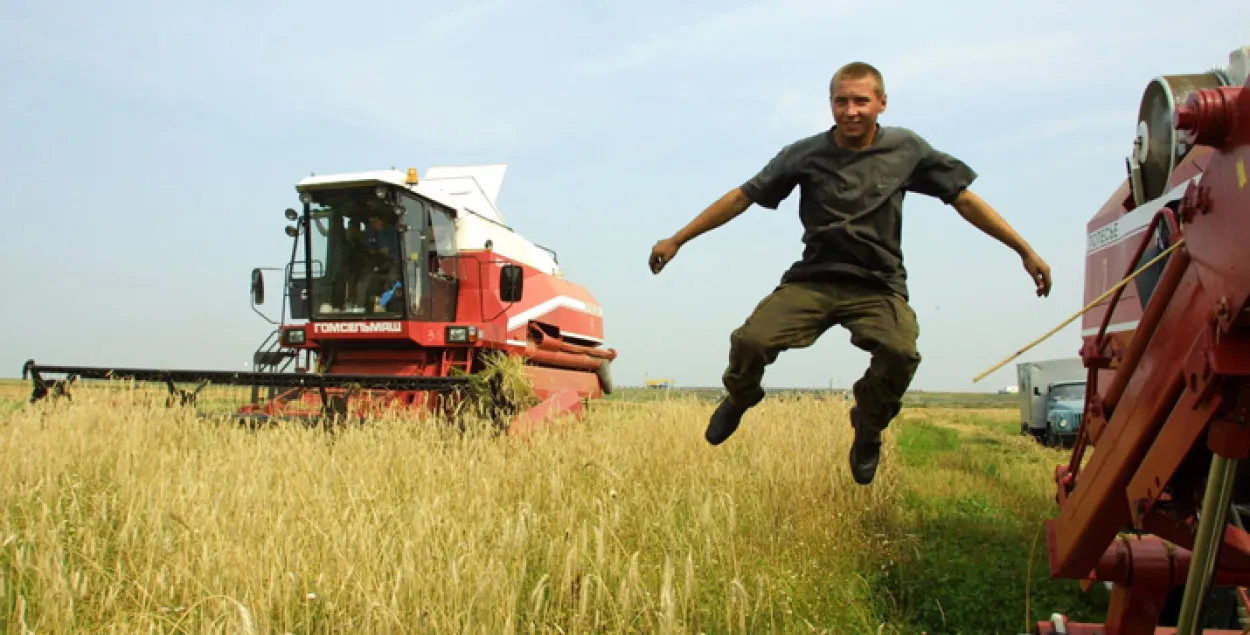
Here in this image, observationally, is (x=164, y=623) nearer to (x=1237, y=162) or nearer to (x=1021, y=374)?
(x=1237, y=162)

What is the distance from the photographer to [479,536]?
3.68 metres

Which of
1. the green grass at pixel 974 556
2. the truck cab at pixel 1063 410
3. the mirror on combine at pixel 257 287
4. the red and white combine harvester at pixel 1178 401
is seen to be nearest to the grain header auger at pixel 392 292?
the mirror on combine at pixel 257 287

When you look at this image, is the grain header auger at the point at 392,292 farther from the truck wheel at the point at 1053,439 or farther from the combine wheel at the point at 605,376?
the truck wheel at the point at 1053,439

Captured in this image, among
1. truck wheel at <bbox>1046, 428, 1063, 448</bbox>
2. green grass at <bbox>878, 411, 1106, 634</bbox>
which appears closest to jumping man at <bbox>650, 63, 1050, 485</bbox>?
green grass at <bbox>878, 411, 1106, 634</bbox>

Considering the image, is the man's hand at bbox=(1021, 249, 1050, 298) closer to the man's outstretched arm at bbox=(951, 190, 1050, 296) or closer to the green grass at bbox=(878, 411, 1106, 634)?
the man's outstretched arm at bbox=(951, 190, 1050, 296)

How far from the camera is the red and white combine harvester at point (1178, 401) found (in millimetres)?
1845

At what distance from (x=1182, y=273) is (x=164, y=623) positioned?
128 inches

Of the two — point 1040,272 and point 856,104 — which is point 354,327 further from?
point 1040,272

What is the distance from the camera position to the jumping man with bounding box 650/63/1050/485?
14.0 ft

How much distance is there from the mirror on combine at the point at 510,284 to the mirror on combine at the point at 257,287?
2.96m

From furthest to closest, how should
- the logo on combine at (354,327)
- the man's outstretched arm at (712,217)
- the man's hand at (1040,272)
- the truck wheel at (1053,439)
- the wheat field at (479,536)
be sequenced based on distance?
the truck wheel at (1053,439), the logo on combine at (354,327), the man's outstretched arm at (712,217), the man's hand at (1040,272), the wheat field at (479,536)

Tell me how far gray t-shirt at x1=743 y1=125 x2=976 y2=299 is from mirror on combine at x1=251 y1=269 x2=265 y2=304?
863cm

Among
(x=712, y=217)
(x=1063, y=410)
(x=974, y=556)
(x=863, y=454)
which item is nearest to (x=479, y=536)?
(x=712, y=217)

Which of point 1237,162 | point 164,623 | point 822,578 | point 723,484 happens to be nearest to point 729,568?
point 822,578
